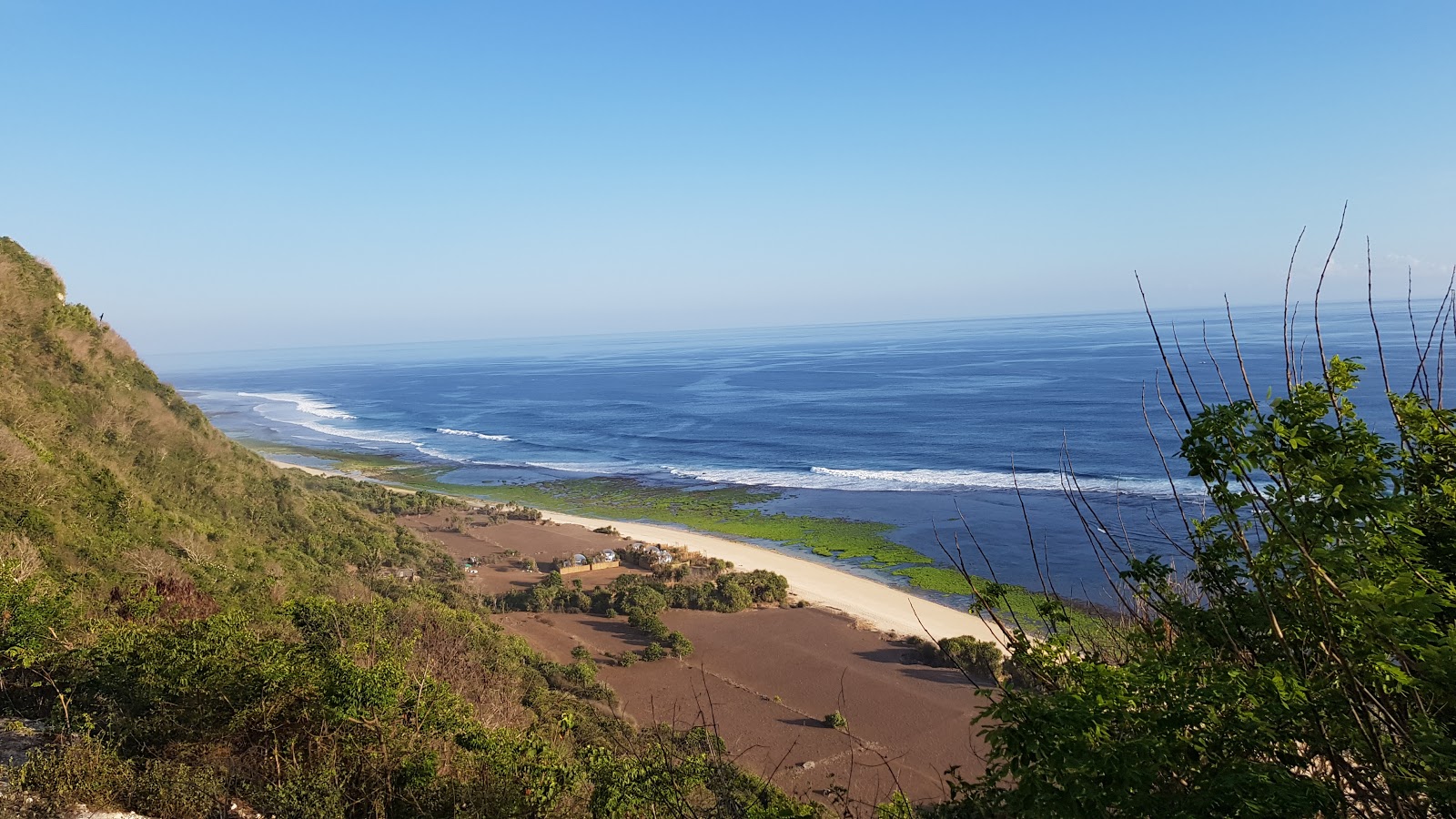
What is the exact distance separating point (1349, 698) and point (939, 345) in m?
185

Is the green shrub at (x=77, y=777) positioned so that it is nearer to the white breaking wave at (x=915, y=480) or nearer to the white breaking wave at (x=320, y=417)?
the white breaking wave at (x=915, y=480)

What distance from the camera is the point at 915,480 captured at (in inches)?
1822

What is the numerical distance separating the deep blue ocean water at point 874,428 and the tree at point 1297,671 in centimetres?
110

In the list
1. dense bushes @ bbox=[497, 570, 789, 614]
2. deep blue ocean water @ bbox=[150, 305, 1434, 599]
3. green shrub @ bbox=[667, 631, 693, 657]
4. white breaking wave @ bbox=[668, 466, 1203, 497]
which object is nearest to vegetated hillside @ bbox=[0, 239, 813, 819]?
dense bushes @ bbox=[497, 570, 789, 614]

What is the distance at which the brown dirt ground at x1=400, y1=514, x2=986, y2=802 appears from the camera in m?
14.7

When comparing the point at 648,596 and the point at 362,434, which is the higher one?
the point at 362,434

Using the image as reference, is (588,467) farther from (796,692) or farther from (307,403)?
(307,403)

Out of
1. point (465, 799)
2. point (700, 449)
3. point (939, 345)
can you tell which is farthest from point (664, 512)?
point (939, 345)

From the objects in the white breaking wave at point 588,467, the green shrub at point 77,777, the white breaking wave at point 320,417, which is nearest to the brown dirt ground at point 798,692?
the green shrub at point 77,777

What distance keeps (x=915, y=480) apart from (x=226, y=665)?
138 feet

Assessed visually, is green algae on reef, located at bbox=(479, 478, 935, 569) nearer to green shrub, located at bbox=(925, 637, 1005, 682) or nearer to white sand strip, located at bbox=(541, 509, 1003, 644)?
white sand strip, located at bbox=(541, 509, 1003, 644)

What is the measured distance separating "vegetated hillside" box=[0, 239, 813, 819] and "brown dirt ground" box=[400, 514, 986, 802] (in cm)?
202

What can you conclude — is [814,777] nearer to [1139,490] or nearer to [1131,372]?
[1139,490]

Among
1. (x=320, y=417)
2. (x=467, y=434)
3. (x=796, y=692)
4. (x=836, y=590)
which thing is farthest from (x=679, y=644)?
(x=320, y=417)
